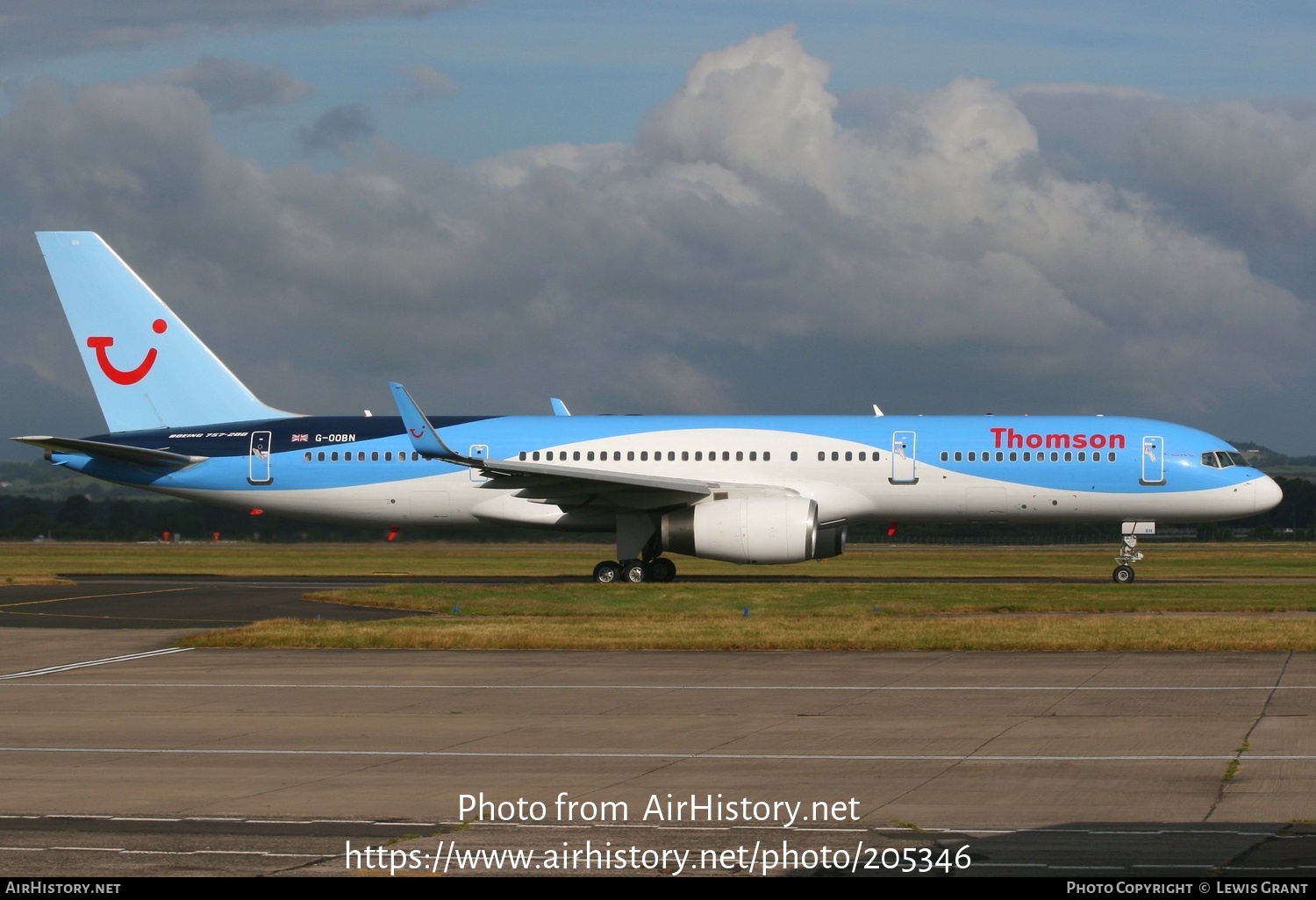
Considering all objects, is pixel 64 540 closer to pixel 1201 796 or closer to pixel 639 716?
pixel 639 716

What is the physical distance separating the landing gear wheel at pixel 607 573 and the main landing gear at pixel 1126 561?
461 inches

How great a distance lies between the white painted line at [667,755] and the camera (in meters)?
11.9

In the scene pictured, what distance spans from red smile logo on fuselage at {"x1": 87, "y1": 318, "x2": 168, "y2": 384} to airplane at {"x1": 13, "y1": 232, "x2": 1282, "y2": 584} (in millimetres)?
46

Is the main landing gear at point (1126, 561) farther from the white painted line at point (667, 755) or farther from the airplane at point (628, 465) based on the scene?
the white painted line at point (667, 755)

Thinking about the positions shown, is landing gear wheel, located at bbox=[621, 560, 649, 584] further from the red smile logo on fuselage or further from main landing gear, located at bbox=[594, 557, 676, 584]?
the red smile logo on fuselage

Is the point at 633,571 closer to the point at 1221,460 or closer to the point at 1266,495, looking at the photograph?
the point at 1221,460

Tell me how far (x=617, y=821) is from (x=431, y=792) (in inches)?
70.3

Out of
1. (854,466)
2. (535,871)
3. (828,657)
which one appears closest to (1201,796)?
(535,871)

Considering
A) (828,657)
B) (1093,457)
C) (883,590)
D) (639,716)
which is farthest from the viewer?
(1093,457)

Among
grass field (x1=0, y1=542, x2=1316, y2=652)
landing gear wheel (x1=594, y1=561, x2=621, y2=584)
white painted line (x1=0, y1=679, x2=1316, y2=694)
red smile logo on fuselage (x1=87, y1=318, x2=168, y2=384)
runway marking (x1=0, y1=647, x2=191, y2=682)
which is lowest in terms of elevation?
white painted line (x1=0, y1=679, x2=1316, y2=694)

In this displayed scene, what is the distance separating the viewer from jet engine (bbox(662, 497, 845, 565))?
31234mm

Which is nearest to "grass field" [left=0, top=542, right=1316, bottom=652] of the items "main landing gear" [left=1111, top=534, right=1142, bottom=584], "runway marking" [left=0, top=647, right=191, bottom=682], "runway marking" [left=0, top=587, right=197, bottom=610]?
"main landing gear" [left=1111, top=534, right=1142, bottom=584]

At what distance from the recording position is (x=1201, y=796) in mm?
10258

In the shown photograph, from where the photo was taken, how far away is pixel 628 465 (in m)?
34.7
